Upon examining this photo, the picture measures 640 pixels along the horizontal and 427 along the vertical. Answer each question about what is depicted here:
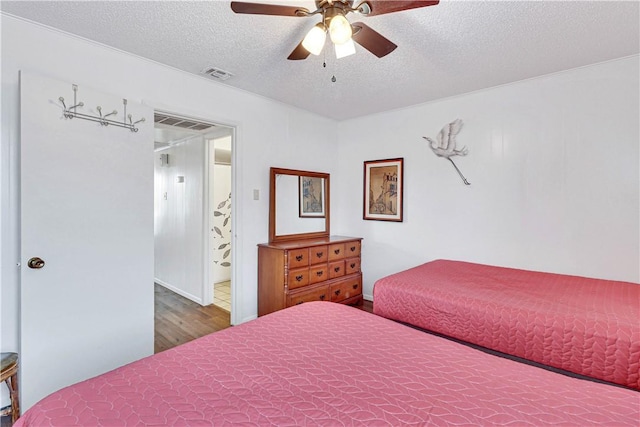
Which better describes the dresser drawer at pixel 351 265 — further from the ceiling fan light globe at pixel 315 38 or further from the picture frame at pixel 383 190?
the ceiling fan light globe at pixel 315 38

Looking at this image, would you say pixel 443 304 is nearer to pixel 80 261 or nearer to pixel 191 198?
pixel 80 261

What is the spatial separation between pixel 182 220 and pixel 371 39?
349cm

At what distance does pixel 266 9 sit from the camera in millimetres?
1483

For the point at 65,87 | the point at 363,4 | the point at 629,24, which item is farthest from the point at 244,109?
the point at 629,24

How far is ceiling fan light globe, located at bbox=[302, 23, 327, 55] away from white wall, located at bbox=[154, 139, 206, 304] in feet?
8.25

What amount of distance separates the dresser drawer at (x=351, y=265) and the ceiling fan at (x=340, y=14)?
2.49 metres

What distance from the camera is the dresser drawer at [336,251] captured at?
140 inches

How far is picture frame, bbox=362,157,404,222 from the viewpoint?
373 centimetres

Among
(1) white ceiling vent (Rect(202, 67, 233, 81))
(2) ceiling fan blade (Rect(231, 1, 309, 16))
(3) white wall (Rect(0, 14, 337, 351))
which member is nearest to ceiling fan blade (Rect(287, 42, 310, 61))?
(2) ceiling fan blade (Rect(231, 1, 309, 16))

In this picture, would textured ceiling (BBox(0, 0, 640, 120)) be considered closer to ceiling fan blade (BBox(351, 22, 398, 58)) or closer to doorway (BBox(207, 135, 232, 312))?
ceiling fan blade (BBox(351, 22, 398, 58))

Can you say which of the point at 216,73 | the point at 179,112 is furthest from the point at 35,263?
the point at 216,73

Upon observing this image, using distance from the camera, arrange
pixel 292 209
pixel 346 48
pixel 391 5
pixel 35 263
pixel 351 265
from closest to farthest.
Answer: pixel 391 5, pixel 346 48, pixel 35 263, pixel 292 209, pixel 351 265

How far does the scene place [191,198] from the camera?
159 inches

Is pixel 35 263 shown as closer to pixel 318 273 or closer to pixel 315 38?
pixel 315 38
